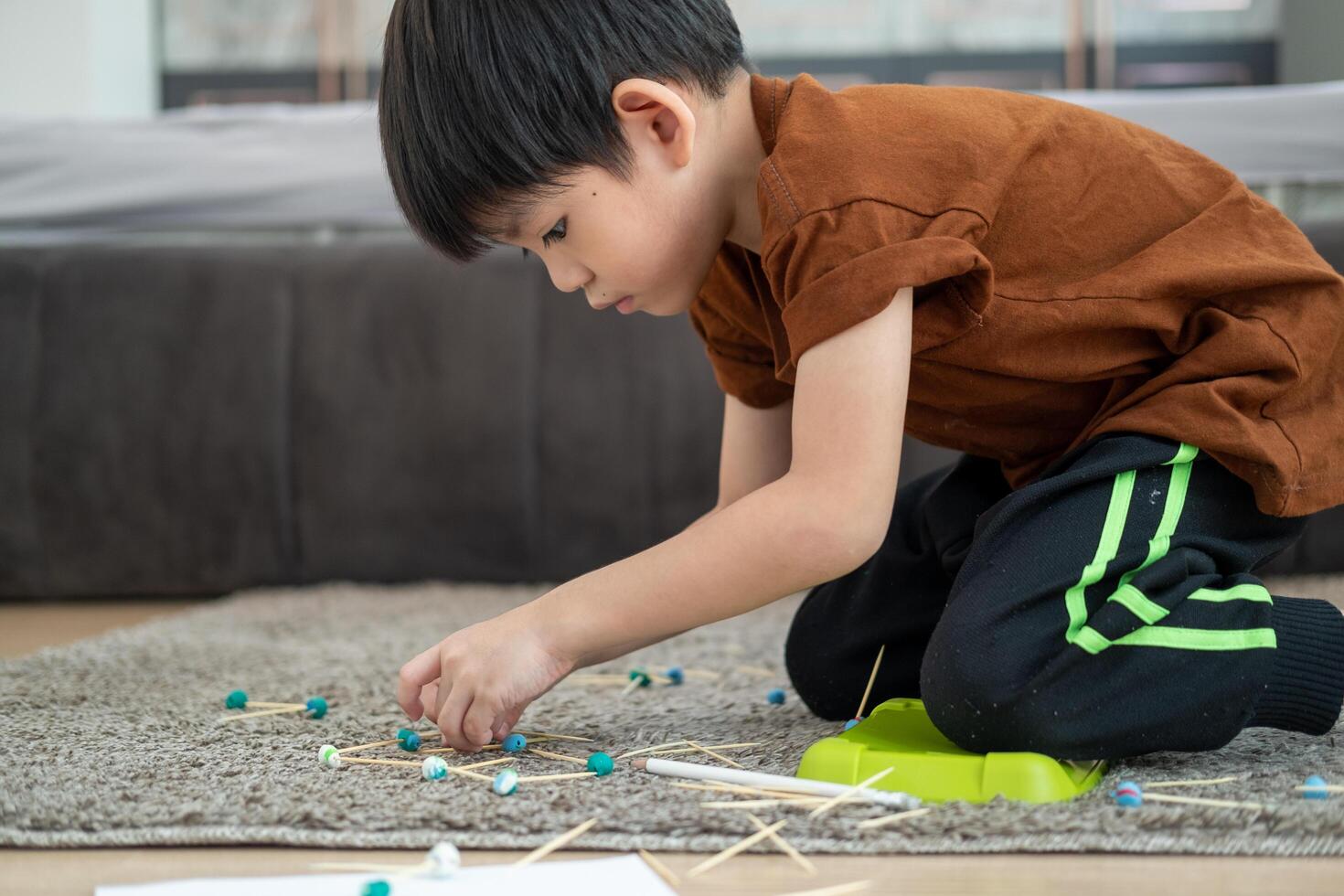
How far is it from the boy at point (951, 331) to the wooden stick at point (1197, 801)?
0.06m

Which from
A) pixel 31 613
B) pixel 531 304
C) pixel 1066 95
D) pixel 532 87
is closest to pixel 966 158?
pixel 532 87

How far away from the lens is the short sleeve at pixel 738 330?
917mm

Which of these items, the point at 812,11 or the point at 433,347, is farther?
the point at 812,11

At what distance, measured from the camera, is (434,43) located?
2.50ft

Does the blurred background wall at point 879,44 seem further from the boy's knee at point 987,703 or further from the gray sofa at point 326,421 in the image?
the boy's knee at point 987,703

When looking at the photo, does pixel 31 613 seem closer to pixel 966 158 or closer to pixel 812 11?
pixel 966 158

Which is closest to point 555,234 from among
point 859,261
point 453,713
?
point 859,261

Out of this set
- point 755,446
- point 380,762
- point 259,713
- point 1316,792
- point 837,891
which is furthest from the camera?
point 755,446

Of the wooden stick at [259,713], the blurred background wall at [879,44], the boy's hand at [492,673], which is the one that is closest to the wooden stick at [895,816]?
the boy's hand at [492,673]

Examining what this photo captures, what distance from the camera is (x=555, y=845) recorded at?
61 cm

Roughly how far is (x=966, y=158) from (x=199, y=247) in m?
1.16

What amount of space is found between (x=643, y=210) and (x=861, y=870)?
40 centimetres

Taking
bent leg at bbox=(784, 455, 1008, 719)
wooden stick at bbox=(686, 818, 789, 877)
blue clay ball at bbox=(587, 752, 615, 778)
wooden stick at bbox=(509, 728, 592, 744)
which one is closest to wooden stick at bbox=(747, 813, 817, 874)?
wooden stick at bbox=(686, 818, 789, 877)

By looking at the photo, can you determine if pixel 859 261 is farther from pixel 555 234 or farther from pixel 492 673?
pixel 492 673
